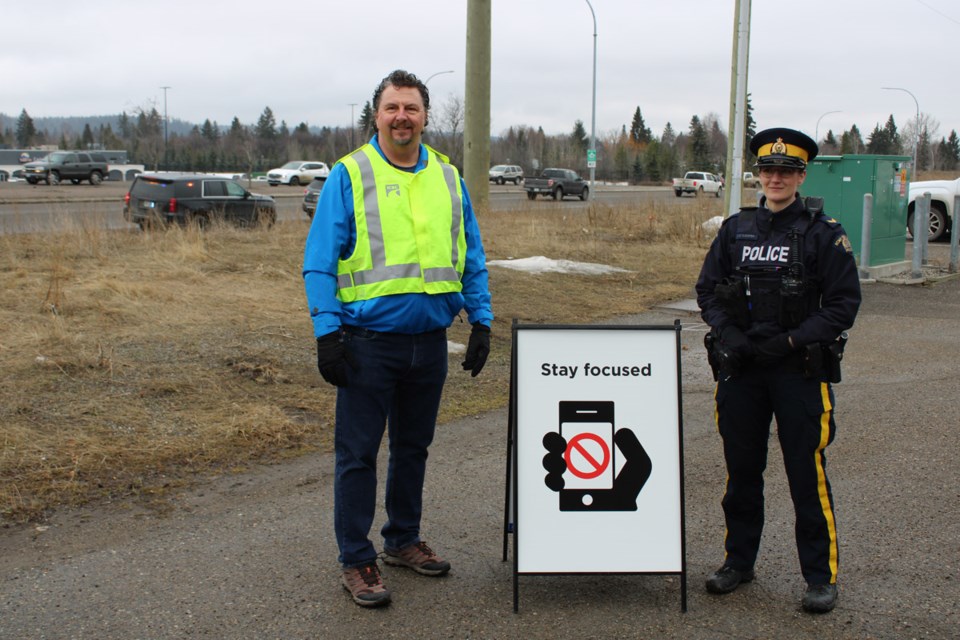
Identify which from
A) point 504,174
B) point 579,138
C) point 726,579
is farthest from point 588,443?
point 579,138

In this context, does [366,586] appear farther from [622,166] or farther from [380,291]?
[622,166]

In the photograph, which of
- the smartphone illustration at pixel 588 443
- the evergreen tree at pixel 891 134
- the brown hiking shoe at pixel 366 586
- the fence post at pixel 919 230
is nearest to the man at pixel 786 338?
the smartphone illustration at pixel 588 443

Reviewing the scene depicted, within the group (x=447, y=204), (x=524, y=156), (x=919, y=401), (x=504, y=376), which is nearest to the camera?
(x=447, y=204)

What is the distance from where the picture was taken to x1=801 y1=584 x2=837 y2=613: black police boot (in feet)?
12.6

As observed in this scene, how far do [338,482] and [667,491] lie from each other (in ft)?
4.47

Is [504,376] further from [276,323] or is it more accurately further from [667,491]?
[667,491]

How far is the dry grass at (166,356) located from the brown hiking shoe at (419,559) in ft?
5.15

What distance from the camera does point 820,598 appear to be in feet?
12.6

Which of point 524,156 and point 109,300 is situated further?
point 524,156

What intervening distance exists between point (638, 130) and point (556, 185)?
9879cm

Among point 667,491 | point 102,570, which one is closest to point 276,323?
point 102,570

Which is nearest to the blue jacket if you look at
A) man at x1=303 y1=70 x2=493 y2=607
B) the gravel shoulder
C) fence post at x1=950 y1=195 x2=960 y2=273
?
man at x1=303 y1=70 x2=493 y2=607

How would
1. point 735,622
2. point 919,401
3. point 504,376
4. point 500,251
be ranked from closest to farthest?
1. point 735,622
2. point 919,401
3. point 504,376
4. point 500,251

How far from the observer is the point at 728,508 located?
4148 millimetres
